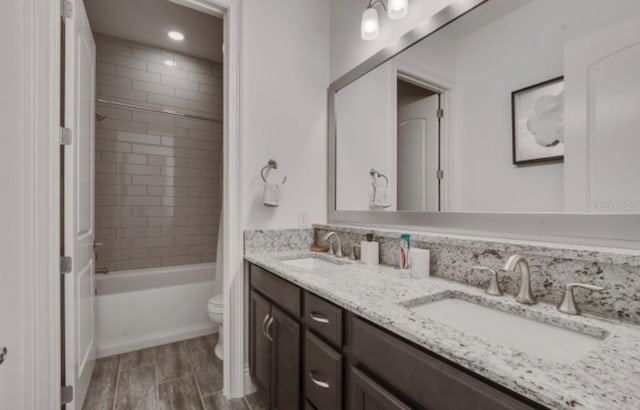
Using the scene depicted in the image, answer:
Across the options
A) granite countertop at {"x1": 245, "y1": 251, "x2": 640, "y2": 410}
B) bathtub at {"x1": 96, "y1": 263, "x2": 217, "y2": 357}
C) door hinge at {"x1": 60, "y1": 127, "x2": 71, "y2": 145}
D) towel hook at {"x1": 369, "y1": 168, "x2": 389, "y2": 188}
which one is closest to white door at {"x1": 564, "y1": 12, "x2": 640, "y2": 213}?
granite countertop at {"x1": 245, "y1": 251, "x2": 640, "y2": 410}

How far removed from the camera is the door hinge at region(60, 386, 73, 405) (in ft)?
4.59

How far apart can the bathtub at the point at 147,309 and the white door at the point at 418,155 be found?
6.70 feet

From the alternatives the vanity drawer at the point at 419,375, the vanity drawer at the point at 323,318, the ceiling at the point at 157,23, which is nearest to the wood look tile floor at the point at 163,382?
the vanity drawer at the point at 323,318

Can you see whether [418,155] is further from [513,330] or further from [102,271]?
[102,271]

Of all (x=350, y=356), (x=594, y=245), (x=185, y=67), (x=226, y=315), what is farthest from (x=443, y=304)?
(x=185, y=67)

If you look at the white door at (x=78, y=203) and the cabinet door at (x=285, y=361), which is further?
the white door at (x=78, y=203)

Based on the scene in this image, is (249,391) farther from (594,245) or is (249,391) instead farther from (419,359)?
(594,245)

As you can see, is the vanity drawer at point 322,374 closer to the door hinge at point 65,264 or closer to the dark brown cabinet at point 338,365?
the dark brown cabinet at point 338,365

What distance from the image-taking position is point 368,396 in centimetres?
86

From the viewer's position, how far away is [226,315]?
1819mm

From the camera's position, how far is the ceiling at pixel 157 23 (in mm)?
2279

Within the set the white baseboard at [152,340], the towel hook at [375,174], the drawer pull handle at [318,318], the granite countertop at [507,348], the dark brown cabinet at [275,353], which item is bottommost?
the white baseboard at [152,340]

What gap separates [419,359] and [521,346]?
0.38 metres

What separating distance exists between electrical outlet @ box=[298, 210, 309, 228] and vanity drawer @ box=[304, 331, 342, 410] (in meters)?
0.93
